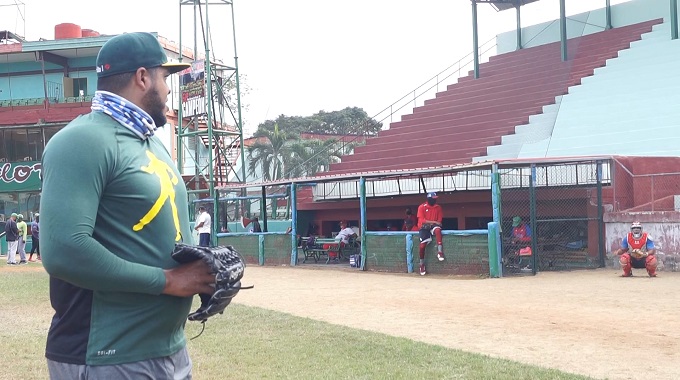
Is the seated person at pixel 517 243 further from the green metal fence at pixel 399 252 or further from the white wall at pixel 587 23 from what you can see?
the white wall at pixel 587 23

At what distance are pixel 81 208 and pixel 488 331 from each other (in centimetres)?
705

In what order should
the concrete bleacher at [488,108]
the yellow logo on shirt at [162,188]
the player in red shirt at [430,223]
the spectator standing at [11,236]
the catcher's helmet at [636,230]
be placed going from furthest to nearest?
the concrete bleacher at [488,108] → the spectator standing at [11,236] → the player in red shirt at [430,223] → the catcher's helmet at [636,230] → the yellow logo on shirt at [162,188]

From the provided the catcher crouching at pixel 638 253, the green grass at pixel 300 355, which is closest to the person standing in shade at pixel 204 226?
the green grass at pixel 300 355

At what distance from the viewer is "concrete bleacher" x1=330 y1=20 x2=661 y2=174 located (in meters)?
25.8

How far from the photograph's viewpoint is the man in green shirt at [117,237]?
7.79ft

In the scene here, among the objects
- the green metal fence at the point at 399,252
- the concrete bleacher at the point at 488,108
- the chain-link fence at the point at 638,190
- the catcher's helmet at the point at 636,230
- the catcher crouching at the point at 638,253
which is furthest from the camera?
the concrete bleacher at the point at 488,108

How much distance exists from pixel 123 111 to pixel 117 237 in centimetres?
45

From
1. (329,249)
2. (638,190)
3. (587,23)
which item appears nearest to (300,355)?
(638,190)

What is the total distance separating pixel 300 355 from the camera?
23.4ft

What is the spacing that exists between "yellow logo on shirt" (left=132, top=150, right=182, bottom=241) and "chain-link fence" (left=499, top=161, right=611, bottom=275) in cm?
1386

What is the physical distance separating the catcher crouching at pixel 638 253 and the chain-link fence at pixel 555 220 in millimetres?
1547

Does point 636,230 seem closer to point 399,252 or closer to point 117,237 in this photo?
point 399,252

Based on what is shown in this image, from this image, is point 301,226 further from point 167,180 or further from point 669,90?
point 167,180

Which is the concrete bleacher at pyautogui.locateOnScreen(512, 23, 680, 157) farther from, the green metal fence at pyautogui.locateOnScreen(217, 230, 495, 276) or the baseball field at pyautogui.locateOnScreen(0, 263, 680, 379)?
the baseball field at pyautogui.locateOnScreen(0, 263, 680, 379)
